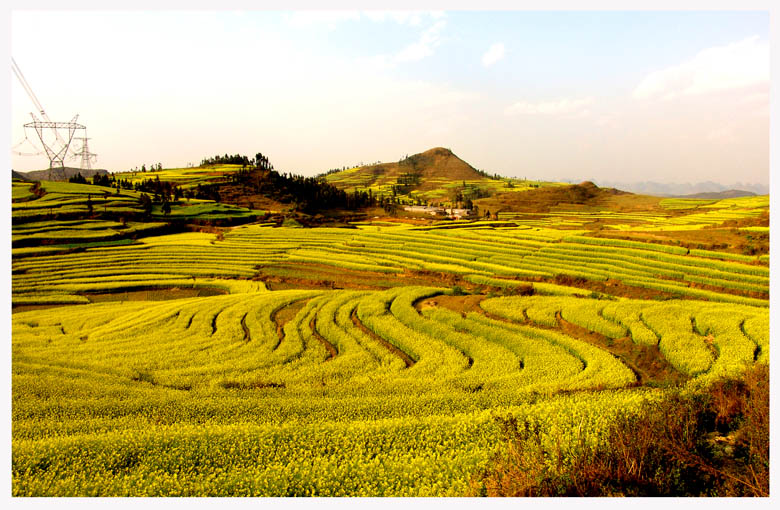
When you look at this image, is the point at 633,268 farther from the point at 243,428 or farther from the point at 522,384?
the point at 243,428

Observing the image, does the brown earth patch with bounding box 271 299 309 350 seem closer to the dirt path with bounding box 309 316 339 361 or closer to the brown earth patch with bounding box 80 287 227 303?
the dirt path with bounding box 309 316 339 361

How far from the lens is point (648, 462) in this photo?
324 inches

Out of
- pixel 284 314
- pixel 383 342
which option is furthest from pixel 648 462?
pixel 284 314

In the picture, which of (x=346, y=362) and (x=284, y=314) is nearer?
(x=346, y=362)

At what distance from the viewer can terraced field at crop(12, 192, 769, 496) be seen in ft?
30.1

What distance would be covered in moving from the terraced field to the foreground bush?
57cm

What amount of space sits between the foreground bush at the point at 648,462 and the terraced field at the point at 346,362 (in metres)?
0.57

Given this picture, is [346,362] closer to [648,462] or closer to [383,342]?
[383,342]

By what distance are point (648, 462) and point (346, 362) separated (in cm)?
1295

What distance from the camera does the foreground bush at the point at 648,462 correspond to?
7661mm

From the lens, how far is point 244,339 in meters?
22.4

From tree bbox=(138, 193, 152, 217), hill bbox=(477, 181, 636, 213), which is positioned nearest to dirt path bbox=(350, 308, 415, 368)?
tree bbox=(138, 193, 152, 217)

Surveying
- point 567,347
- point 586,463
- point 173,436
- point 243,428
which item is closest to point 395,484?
point 586,463

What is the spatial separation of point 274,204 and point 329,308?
8787 centimetres
